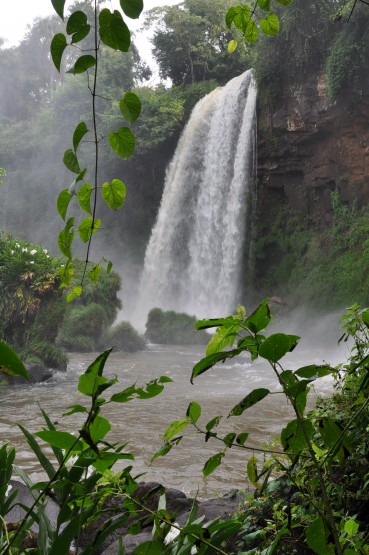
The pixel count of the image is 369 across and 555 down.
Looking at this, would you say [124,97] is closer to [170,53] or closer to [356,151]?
[356,151]

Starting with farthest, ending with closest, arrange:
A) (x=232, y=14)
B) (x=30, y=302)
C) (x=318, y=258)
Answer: (x=318, y=258) → (x=30, y=302) → (x=232, y=14)

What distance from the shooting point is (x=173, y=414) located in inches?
266

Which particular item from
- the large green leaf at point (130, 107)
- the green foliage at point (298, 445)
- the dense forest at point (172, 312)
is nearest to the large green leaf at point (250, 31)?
the dense forest at point (172, 312)

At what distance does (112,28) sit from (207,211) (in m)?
16.5

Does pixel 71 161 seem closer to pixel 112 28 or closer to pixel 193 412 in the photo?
pixel 112 28

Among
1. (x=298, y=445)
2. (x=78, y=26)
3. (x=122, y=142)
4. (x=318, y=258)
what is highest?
(x=318, y=258)

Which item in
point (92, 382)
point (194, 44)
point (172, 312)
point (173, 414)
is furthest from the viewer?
point (194, 44)

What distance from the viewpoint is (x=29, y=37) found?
38.4 m

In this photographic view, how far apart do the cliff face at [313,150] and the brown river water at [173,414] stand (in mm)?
5539

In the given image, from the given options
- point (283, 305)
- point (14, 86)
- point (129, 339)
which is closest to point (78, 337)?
point (129, 339)

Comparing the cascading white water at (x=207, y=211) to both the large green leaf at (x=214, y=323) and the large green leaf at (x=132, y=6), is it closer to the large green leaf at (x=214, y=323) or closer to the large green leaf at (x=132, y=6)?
the large green leaf at (x=214, y=323)

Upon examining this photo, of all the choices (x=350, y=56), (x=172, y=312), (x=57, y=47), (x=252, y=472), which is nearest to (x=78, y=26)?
(x=57, y=47)

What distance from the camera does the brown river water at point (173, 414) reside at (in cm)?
463

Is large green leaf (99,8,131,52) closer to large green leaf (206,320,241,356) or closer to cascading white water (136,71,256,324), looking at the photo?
large green leaf (206,320,241,356)
